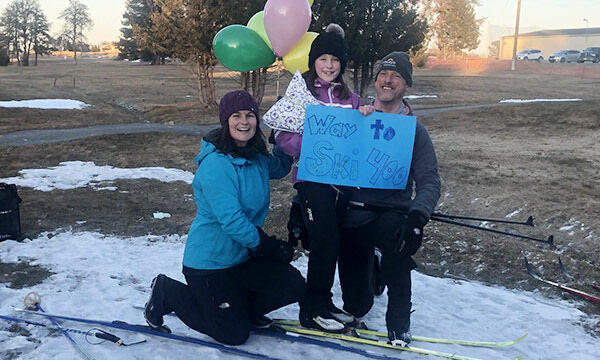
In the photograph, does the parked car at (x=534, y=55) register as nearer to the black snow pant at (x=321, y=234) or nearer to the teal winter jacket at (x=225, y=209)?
the black snow pant at (x=321, y=234)

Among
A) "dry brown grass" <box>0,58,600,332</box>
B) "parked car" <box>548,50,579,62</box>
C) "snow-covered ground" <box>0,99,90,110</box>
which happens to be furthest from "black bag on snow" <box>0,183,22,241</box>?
"parked car" <box>548,50,579,62</box>

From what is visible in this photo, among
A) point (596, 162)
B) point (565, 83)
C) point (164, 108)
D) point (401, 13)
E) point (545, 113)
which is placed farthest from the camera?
point (565, 83)

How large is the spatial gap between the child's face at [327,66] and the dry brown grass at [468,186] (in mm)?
2508

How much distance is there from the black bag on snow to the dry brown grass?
407 millimetres

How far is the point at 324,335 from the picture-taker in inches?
140

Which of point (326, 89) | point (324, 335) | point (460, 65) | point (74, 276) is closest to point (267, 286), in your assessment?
point (324, 335)

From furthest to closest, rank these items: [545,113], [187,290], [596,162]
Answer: [545,113] → [596,162] → [187,290]

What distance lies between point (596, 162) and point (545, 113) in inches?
230

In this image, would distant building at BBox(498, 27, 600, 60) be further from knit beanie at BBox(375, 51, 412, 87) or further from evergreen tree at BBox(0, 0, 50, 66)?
knit beanie at BBox(375, 51, 412, 87)

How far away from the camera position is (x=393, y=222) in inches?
132

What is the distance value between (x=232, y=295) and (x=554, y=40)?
83.5m

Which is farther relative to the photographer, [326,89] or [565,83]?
[565,83]

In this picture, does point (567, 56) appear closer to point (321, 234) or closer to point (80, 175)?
point (80, 175)

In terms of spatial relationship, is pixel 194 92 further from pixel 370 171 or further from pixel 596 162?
pixel 370 171
